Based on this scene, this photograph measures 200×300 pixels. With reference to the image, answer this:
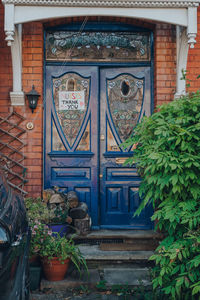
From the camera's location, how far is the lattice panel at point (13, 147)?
5574 mm

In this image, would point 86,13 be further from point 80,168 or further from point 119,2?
point 80,168

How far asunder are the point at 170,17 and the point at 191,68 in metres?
1.19

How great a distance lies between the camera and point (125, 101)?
600 centimetres

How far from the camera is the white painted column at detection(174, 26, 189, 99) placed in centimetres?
546

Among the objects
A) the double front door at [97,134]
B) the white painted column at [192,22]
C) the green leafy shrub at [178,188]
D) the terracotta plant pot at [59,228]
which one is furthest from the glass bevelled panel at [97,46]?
the terracotta plant pot at [59,228]

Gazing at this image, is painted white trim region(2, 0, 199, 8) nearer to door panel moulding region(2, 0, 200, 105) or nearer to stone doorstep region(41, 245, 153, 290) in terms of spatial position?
door panel moulding region(2, 0, 200, 105)

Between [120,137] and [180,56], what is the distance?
5.50 feet

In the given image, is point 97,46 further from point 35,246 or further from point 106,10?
point 35,246

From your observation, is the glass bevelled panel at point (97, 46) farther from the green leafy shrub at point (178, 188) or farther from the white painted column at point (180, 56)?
the green leafy shrub at point (178, 188)

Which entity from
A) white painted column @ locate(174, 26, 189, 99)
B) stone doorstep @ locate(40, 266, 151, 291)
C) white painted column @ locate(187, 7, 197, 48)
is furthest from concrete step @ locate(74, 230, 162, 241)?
white painted column @ locate(187, 7, 197, 48)

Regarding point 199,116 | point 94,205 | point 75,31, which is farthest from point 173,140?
point 75,31

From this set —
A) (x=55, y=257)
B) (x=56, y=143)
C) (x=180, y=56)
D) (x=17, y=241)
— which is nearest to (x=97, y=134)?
(x=56, y=143)

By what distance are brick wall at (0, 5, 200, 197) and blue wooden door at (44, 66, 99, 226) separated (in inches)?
9.9

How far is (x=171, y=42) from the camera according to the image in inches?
227
